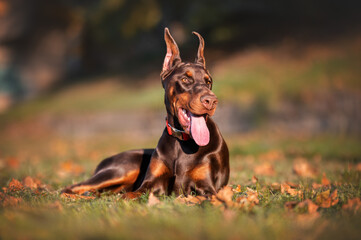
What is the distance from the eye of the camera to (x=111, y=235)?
1704mm

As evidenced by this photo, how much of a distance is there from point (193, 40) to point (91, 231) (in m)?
16.3

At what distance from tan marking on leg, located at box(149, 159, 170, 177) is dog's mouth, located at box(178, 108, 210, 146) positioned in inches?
15.6

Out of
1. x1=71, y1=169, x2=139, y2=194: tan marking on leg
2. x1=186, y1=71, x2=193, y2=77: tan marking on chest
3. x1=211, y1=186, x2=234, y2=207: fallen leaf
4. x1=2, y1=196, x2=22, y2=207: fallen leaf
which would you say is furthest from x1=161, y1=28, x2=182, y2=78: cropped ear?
x1=2, y1=196, x2=22, y2=207: fallen leaf

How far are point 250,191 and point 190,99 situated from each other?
0.90 m

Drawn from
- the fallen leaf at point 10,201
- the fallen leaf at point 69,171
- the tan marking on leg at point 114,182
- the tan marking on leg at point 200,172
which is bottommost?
the fallen leaf at point 69,171

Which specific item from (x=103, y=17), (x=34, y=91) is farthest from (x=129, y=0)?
(x=34, y=91)

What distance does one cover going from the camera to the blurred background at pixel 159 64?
36.4ft

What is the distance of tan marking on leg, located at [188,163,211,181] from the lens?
10.2 feet

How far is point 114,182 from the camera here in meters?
3.62

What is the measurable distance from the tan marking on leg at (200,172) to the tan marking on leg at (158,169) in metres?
0.23

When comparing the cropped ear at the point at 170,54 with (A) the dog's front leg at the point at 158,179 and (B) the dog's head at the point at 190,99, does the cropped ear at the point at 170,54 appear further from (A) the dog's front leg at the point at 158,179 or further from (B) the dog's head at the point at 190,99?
(A) the dog's front leg at the point at 158,179

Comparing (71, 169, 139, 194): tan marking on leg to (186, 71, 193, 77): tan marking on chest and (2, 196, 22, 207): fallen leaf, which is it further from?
(186, 71, 193, 77): tan marking on chest

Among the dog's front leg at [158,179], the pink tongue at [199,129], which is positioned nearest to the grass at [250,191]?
the dog's front leg at [158,179]

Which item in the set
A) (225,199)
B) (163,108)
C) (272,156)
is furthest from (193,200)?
(163,108)
